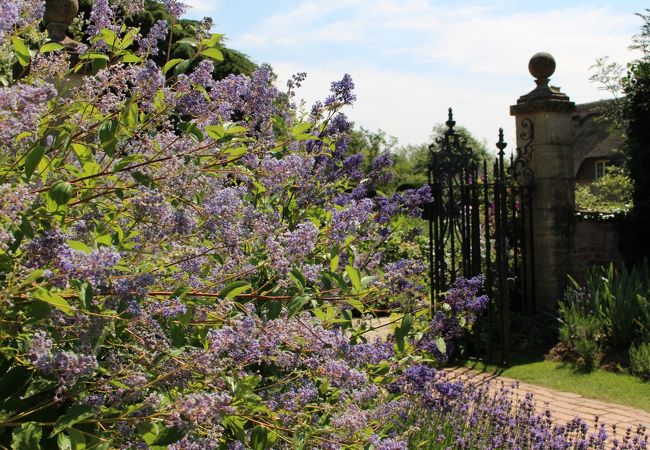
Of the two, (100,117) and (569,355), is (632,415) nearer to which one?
(569,355)

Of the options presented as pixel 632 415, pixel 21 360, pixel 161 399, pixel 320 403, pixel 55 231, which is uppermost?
pixel 55 231

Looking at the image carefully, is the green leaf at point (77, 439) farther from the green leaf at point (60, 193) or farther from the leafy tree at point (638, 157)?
the leafy tree at point (638, 157)

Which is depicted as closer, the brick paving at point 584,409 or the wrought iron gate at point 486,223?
the brick paving at point 584,409

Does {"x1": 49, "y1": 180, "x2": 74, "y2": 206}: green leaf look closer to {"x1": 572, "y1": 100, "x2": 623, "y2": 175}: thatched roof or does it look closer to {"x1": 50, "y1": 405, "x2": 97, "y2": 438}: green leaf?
{"x1": 50, "y1": 405, "x2": 97, "y2": 438}: green leaf

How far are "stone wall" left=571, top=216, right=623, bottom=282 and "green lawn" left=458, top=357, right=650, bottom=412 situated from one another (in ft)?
7.60

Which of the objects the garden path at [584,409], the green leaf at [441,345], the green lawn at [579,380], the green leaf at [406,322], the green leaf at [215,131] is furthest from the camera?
the green lawn at [579,380]

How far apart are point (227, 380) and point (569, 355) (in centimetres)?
718

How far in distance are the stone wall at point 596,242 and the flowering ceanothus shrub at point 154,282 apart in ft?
25.8

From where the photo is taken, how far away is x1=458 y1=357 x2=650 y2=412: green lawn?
7.18 meters

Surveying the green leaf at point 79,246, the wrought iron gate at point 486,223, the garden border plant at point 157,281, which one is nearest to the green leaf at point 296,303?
the garden border plant at point 157,281

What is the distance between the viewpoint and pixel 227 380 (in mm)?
2076

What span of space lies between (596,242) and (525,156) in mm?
1665

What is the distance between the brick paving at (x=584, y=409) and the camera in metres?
6.38

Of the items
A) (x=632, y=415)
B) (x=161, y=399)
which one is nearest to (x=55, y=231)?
(x=161, y=399)
